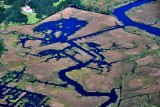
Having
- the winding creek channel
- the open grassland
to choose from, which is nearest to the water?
the winding creek channel

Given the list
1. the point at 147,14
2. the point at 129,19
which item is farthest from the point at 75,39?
the point at 147,14

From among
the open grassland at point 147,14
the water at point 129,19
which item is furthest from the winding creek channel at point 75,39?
the open grassland at point 147,14

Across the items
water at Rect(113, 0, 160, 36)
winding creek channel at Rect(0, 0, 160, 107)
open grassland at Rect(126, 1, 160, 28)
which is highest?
open grassland at Rect(126, 1, 160, 28)

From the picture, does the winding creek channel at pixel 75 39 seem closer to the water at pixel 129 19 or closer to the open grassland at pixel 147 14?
the water at pixel 129 19

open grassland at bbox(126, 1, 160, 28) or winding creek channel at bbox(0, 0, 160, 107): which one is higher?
open grassland at bbox(126, 1, 160, 28)

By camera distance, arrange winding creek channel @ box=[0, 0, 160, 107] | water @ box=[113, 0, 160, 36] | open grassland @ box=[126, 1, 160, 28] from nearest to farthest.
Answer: winding creek channel @ box=[0, 0, 160, 107] < water @ box=[113, 0, 160, 36] < open grassland @ box=[126, 1, 160, 28]

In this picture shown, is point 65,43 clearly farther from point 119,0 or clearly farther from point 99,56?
point 119,0

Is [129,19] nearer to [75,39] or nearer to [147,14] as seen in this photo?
[147,14]

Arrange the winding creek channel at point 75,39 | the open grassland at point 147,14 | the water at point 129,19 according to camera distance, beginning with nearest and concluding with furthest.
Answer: the winding creek channel at point 75,39, the water at point 129,19, the open grassland at point 147,14

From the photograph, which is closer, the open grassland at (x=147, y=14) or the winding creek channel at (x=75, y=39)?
the winding creek channel at (x=75, y=39)

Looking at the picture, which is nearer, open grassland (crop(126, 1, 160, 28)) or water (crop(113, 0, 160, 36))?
water (crop(113, 0, 160, 36))

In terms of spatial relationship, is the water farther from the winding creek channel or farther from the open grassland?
the open grassland
